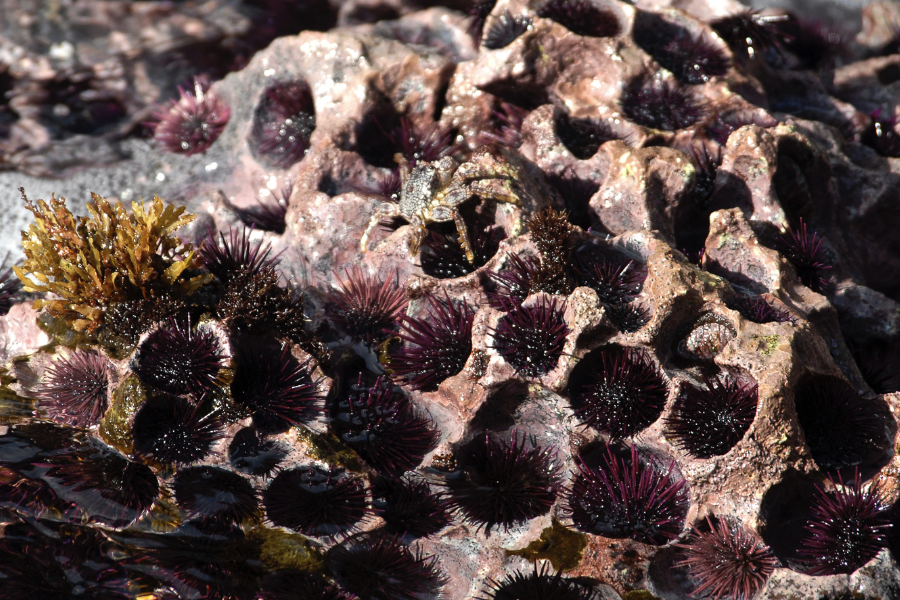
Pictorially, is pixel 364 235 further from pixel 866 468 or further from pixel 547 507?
pixel 866 468

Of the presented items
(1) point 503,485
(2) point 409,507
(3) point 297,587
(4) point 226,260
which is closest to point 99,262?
(4) point 226,260

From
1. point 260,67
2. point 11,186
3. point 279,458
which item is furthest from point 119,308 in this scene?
point 11,186

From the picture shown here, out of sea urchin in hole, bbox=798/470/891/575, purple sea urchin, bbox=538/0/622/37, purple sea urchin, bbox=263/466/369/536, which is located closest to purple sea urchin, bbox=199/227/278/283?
purple sea urchin, bbox=263/466/369/536

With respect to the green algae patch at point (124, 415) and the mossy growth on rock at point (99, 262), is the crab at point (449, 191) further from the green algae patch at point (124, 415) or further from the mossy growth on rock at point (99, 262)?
the green algae patch at point (124, 415)

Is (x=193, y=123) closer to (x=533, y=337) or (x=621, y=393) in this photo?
(x=533, y=337)

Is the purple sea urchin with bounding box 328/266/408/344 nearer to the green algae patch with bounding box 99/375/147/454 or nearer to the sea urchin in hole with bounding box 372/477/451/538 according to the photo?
the sea urchin in hole with bounding box 372/477/451/538
